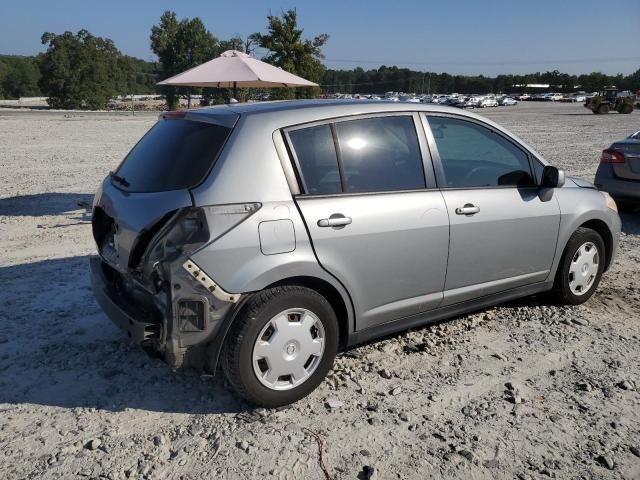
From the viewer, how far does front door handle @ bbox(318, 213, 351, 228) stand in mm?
3286

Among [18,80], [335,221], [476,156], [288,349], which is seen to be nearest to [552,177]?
[476,156]

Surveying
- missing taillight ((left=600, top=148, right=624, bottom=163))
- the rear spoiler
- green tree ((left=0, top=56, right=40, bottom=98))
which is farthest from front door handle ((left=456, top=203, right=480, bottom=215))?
green tree ((left=0, top=56, right=40, bottom=98))

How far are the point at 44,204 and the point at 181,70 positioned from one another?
8132 cm

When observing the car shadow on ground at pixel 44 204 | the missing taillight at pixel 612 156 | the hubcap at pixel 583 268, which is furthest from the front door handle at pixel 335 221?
the missing taillight at pixel 612 156

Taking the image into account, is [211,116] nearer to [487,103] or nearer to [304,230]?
[304,230]

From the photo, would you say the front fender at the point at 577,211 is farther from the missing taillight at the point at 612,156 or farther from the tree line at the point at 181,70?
the tree line at the point at 181,70

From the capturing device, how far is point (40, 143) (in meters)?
19.2

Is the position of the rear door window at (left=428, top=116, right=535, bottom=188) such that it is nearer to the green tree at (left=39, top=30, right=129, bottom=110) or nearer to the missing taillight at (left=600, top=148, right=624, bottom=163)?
the missing taillight at (left=600, top=148, right=624, bottom=163)

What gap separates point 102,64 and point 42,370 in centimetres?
8782

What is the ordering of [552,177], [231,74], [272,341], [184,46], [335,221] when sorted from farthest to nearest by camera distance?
[184,46] → [231,74] → [552,177] → [335,221] → [272,341]

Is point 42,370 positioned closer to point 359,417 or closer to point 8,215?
point 359,417

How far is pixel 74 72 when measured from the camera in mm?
78688

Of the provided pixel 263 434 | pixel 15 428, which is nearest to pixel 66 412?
pixel 15 428

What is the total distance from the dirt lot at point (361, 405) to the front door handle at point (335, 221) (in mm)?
1081
